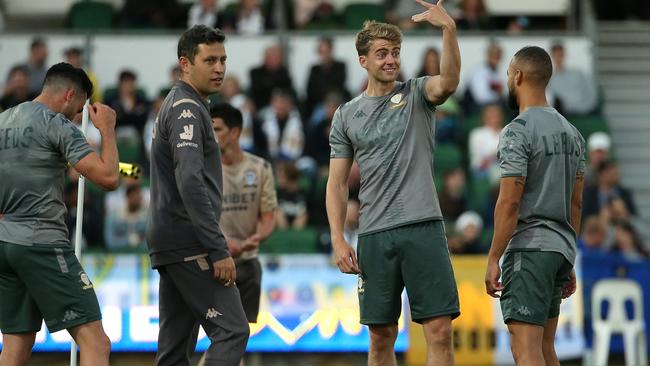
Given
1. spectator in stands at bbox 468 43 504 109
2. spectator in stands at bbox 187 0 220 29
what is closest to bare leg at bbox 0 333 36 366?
spectator in stands at bbox 468 43 504 109

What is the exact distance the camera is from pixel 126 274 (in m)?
14.4

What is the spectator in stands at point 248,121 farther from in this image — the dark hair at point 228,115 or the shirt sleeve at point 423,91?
the shirt sleeve at point 423,91

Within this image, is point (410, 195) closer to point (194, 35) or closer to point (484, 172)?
point (194, 35)

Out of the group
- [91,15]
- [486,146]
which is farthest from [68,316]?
[91,15]

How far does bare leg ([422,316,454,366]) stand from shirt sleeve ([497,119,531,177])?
1018 mm

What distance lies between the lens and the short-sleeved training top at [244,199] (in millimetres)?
10305

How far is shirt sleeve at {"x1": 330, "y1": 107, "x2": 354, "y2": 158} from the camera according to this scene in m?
8.30

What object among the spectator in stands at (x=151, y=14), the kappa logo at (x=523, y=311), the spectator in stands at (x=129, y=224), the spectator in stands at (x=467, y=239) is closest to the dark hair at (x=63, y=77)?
the kappa logo at (x=523, y=311)

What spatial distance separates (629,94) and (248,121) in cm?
657

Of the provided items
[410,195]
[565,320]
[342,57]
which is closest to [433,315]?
[410,195]

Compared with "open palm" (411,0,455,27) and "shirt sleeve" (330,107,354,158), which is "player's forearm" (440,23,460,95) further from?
"shirt sleeve" (330,107,354,158)

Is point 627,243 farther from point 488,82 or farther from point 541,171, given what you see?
point 541,171

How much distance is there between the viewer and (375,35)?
26.7 ft

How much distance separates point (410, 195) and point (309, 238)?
7.41 meters
